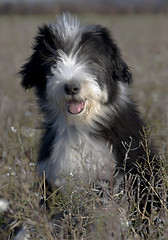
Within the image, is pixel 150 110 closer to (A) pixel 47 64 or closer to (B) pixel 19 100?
(B) pixel 19 100

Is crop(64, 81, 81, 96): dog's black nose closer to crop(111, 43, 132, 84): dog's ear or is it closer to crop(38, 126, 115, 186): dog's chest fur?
crop(38, 126, 115, 186): dog's chest fur

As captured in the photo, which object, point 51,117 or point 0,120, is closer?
point 51,117

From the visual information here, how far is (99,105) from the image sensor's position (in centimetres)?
363

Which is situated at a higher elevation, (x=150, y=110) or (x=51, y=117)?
(x=51, y=117)

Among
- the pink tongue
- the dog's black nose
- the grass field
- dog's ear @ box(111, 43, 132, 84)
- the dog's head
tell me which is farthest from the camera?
dog's ear @ box(111, 43, 132, 84)

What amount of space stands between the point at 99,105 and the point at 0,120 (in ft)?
8.37

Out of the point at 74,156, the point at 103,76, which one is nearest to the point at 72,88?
the point at 103,76

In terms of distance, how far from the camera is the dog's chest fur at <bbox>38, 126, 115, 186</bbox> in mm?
3420

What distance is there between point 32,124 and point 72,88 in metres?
1.47

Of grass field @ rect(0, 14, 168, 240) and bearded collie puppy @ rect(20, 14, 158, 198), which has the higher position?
bearded collie puppy @ rect(20, 14, 158, 198)

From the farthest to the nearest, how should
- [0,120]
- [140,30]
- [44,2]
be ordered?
1. [44,2]
2. [140,30]
3. [0,120]

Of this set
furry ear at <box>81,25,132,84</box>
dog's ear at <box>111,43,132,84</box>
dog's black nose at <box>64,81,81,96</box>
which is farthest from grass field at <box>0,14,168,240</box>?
dog's black nose at <box>64,81,81,96</box>

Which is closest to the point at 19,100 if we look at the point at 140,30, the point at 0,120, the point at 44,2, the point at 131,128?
the point at 0,120

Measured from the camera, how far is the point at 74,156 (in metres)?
3.53
